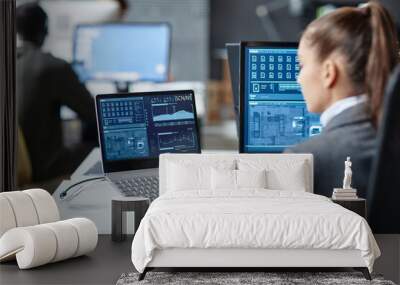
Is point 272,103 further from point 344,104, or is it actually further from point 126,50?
point 126,50

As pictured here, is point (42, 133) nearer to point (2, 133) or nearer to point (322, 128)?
point (2, 133)

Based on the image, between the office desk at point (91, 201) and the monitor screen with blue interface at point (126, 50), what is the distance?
129cm

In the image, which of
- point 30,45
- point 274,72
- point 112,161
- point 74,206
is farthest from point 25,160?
point 274,72

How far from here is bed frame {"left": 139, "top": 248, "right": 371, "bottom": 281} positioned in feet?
14.6

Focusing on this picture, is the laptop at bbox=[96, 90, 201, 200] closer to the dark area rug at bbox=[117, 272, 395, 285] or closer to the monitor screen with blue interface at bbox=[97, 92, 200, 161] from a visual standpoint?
the monitor screen with blue interface at bbox=[97, 92, 200, 161]

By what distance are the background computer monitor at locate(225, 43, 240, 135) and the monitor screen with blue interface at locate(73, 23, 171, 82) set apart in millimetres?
1656

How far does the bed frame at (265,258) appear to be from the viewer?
4.45m

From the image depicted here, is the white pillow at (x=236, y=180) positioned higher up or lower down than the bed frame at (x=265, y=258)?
higher up

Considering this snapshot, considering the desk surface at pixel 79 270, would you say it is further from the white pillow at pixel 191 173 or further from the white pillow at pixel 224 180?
the white pillow at pixel 224 180

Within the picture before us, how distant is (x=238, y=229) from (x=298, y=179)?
3.51 ft

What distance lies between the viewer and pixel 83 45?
7441mm

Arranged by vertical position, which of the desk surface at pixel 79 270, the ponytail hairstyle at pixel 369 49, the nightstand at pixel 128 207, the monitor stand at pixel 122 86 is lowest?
the desk surface at pixel 79 270

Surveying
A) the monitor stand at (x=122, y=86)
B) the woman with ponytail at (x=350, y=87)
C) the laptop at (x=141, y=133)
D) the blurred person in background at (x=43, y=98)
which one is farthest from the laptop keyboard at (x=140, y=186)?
the monitor stand at (x=122, y=86)

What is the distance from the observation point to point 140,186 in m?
5.62
